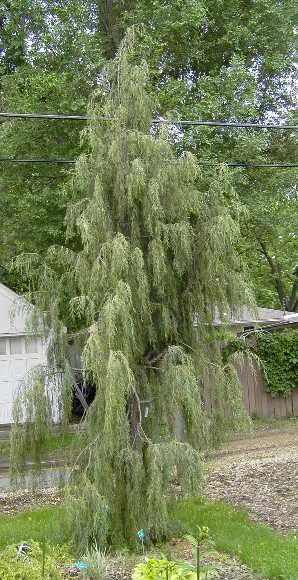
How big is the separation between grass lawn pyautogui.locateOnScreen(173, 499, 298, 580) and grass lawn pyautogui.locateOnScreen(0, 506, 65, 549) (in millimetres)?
1434

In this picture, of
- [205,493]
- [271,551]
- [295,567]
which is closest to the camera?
[295,567]

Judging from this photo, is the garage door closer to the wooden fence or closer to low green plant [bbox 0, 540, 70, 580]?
the wooden fence

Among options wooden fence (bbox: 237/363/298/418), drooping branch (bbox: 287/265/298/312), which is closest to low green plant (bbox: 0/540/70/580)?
wooden fence (bbox: 237/363/298/418)

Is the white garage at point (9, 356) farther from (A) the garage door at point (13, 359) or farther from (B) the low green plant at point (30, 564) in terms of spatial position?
(B) the low green plant at point (30, 564)

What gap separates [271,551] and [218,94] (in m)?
9.76

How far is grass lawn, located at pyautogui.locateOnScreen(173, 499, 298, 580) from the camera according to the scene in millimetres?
6852

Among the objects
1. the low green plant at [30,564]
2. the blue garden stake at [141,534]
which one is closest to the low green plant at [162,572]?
the low green plant at [30,564]

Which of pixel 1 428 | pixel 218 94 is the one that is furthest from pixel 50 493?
pixel 218 94

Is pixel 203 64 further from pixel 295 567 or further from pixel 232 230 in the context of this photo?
pixel 295 567

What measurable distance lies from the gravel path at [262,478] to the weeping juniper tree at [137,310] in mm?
2275

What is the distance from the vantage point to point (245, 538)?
7.81 m

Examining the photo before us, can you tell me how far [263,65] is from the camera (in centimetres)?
1578

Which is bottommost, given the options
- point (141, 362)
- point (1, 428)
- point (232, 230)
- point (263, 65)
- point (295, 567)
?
point (295, 567)

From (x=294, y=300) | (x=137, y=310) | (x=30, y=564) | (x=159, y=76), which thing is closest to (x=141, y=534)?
(x=30, y=564)
